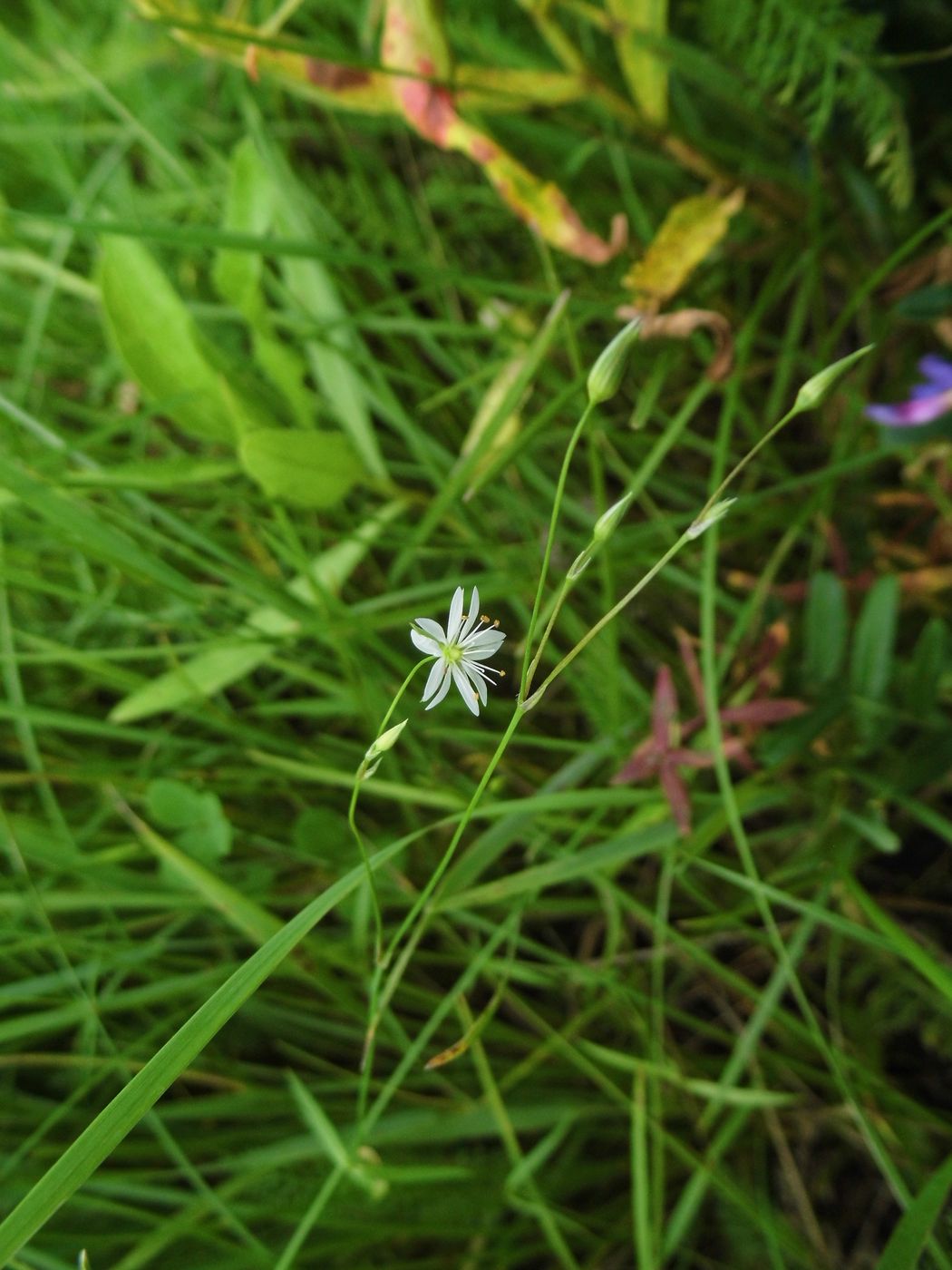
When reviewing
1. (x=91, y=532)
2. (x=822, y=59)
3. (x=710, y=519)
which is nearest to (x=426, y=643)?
(x=710, y=519)

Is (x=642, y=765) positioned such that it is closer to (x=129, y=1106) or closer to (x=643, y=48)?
(x=129, y=1106)

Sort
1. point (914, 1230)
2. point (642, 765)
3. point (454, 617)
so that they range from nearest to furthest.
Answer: point (454, 617) < point (914, 1230) < point (642, 765)

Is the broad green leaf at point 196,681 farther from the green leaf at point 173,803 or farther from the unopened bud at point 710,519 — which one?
the unopened bud at point 710,519

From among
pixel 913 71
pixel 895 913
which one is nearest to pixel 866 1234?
pixel 895 913

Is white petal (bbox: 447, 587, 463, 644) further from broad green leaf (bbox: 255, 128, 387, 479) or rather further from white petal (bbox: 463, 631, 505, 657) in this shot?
broad green leaf (bbox: 255, 128, 387, 479)

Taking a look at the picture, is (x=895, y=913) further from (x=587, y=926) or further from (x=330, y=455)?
(x=330, y=455)

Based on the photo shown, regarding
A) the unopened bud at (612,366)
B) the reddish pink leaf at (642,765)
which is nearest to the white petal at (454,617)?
the unopened bud at (612,366)
